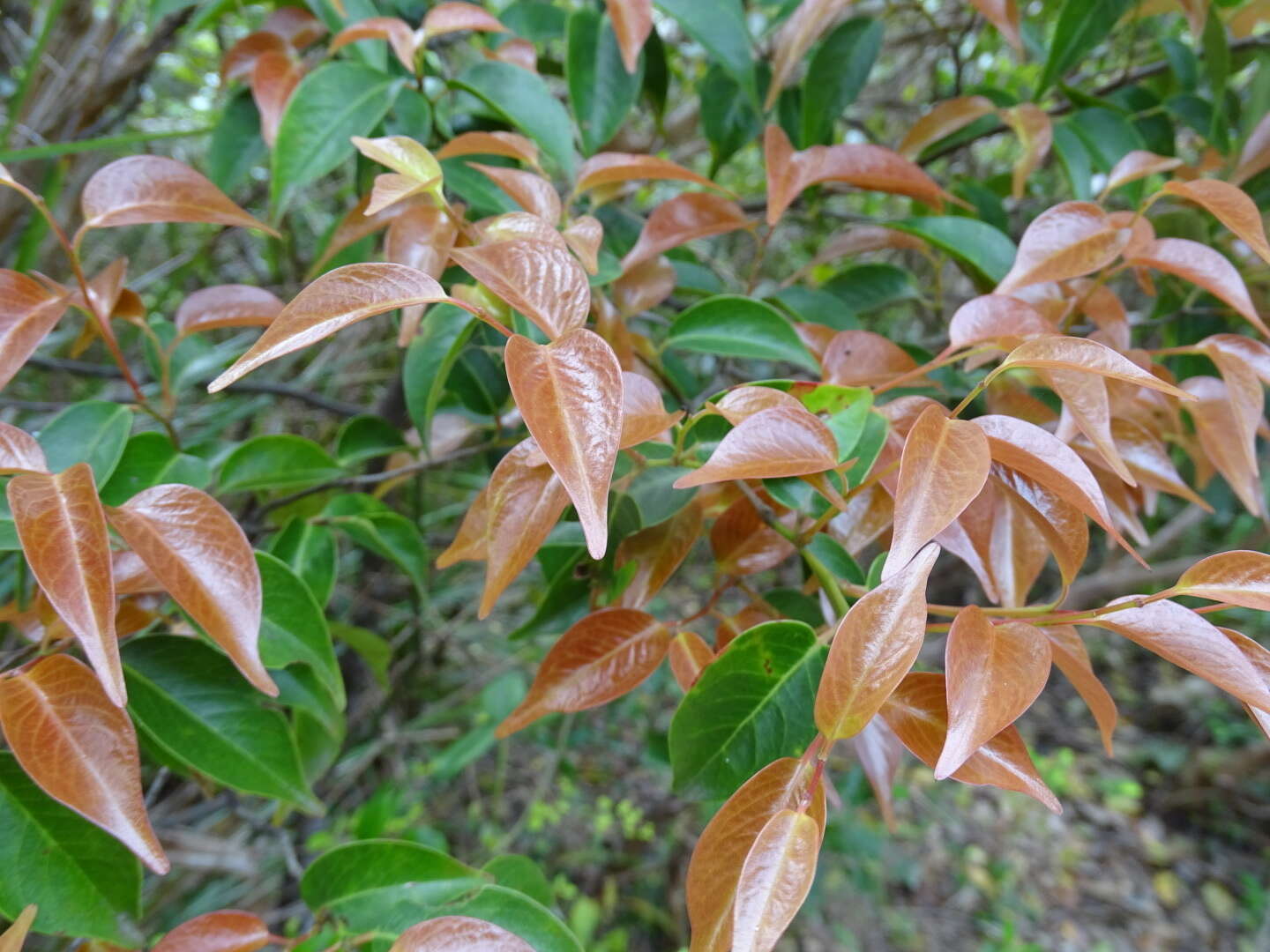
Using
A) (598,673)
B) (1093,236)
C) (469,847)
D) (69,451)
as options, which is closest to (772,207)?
(1093,236)

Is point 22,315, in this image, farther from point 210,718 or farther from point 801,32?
point 801,32

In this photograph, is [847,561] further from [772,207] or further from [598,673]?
[772,207]

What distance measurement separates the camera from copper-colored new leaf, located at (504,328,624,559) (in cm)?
24

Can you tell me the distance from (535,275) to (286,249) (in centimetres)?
102

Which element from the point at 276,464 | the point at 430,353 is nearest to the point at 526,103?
the point at 430,353

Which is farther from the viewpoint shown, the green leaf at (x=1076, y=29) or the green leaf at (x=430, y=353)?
the green leaf at (x=1076, y=29)

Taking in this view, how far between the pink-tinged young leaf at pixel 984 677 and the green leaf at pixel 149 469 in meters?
0.43

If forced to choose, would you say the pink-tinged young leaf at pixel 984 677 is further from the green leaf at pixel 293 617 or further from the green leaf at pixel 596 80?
the green leaf at pixel 596 80

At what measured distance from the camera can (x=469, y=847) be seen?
1271 mm

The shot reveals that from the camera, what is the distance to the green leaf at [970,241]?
52cm

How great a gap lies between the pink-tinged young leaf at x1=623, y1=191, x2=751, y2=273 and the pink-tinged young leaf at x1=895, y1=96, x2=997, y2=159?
223 millimetres

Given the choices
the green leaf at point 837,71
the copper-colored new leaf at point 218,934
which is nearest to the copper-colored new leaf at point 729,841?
the copper-colored new leaf at point 218,934

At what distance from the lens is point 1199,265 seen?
42 centimetres

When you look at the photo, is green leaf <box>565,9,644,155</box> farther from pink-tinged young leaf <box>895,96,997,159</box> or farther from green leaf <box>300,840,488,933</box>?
green leaf <box>300,840,488,933</box>
